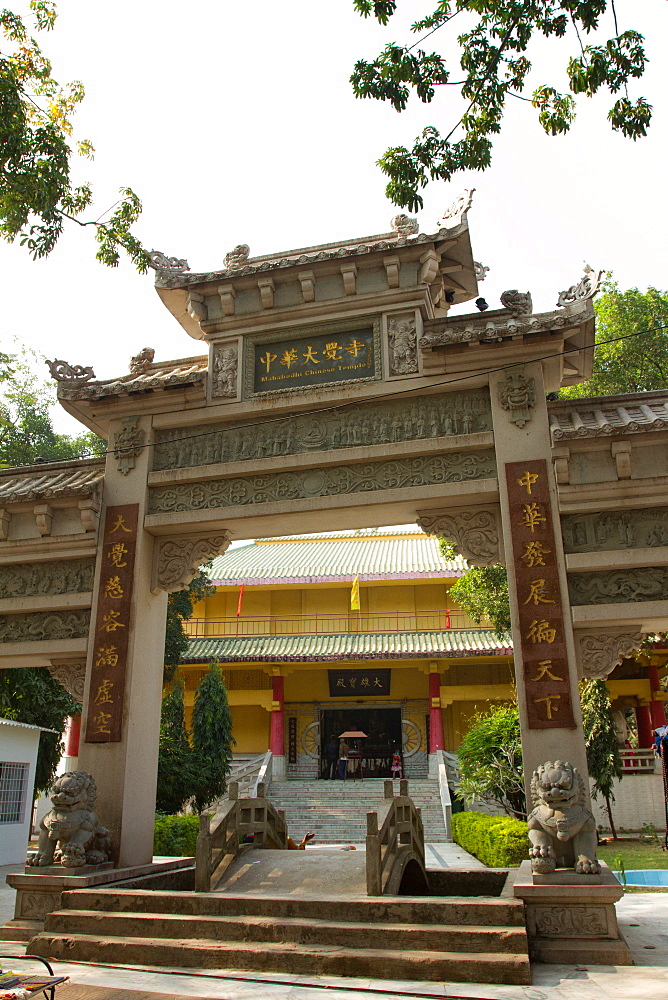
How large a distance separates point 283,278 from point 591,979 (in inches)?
259

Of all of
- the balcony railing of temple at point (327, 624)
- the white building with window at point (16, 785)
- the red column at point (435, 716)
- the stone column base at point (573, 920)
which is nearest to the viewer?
the stone column base at point (573, 920)

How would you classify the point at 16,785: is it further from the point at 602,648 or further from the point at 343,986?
the point at 602,648

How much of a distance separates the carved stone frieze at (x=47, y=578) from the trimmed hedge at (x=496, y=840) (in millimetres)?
7020

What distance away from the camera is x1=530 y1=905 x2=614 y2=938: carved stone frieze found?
16.7ft

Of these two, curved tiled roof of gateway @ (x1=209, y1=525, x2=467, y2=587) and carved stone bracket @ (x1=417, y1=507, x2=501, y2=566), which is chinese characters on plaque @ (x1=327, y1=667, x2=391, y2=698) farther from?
carved stone bracket @ (x1=417, y1=507, x2=501, y2=566)

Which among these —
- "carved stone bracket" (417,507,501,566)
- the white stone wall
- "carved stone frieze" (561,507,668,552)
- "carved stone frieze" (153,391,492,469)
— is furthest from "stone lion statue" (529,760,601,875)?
the white stone wall

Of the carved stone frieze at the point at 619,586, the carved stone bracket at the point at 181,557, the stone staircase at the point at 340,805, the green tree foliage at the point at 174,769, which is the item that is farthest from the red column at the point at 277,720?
the carved stone frieze at the point at 619,586

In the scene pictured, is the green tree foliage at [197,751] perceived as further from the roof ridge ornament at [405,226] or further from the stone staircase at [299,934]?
the roof ridge ornament at [405,226]

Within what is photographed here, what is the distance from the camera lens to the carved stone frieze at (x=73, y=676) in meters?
7.84

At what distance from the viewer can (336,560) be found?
86.7ft

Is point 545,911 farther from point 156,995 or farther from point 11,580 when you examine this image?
point 11,580

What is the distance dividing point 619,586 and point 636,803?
13.4 meters

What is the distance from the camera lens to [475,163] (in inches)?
234

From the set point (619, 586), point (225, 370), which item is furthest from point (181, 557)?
point (619, 586)
